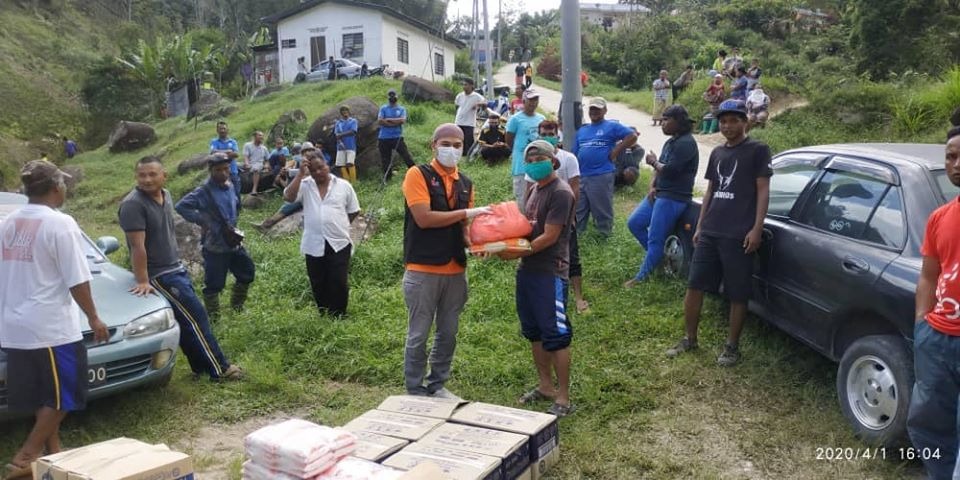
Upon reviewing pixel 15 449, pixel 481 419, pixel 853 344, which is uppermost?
pixel 853 344

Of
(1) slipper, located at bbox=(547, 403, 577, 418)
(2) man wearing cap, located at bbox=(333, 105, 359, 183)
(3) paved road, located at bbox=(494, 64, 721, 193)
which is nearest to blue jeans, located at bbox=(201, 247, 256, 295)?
(1) slipper, located at bbox=(547, 403, 577, 418)

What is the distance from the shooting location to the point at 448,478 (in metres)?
2.94

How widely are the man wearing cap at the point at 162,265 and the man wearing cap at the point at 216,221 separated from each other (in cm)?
94

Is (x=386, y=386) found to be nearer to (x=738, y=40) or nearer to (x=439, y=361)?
(x=439, y=361)

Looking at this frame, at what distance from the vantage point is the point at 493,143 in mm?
13227

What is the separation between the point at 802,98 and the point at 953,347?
15.7 meters

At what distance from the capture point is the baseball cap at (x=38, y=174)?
369 cm

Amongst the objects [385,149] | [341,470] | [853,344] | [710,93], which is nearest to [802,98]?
[710,93]

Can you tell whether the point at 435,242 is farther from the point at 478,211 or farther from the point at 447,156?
the point at 447,156

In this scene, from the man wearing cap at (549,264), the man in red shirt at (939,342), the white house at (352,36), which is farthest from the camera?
the white house at (352,36)

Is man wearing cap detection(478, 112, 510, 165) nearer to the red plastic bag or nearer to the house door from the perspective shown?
the red plastic bag

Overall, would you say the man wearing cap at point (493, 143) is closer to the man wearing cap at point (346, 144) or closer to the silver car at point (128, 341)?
the man wearing cap at point (346, 144)

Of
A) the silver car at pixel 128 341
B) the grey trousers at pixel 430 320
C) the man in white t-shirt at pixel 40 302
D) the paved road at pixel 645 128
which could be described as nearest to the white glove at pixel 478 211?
the grey trousers at pixel 430 320

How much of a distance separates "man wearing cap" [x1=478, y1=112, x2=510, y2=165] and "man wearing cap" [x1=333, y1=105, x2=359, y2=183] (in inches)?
101
